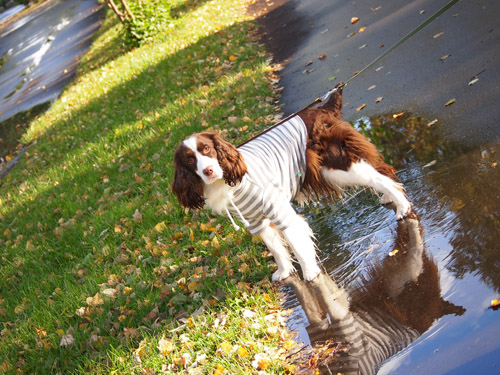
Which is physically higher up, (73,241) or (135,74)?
(135,74)

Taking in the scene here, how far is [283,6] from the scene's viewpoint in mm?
14297

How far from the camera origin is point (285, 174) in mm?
4398

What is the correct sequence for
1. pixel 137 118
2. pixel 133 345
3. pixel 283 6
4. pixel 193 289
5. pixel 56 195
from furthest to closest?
pixel 283 6
pixel 137 118
pixel 56 195
pixel 193 289
pixel 133 345

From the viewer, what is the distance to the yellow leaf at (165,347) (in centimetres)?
409

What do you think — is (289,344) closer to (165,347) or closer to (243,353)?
(243,353)

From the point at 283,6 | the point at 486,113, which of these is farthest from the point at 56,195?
the point at 283,6

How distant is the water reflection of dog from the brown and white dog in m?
0.26

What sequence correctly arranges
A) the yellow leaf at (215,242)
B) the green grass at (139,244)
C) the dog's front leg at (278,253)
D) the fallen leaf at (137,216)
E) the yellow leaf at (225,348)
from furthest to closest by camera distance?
the fallen leaf at (137,216), the yellow leaf at (215,242), the dog's front leg at (278,253), the green grass at (139,244), the yellow leaf at (225,348)

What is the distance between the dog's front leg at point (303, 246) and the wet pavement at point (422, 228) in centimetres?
12

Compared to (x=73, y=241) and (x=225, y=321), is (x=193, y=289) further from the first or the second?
(x=73, y=241)

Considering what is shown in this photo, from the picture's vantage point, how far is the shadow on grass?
4.86m

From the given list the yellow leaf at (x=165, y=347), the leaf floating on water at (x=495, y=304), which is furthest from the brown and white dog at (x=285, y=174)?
the leaf floating on water at (x=495, y=304)

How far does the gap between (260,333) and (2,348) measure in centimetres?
272

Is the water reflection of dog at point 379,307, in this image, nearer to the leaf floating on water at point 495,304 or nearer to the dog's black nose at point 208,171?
the leaf floating on water at point 495,304
